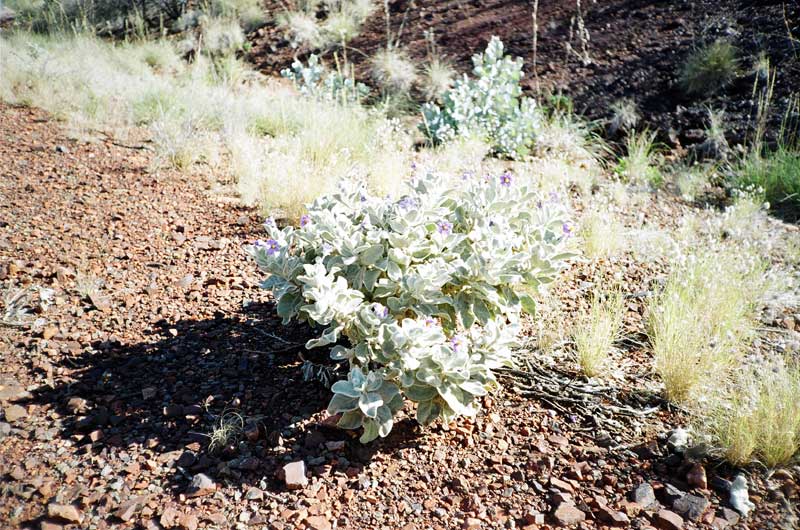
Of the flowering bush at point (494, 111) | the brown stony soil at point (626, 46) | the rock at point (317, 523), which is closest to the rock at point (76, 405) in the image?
the rock at point (317, 523)

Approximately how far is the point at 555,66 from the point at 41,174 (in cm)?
532

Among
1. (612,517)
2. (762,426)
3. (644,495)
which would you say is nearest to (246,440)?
(612,517)

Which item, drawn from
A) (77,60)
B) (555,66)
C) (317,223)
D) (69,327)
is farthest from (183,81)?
(317,223)

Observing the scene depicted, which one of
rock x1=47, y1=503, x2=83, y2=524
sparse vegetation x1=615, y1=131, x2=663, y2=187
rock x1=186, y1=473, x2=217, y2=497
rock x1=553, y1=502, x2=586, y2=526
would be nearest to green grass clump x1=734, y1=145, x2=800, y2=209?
sparse vegetation x1=615, y1=131, x2=663, y2=187

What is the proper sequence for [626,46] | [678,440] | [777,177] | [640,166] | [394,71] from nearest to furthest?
[678,440], [777,177], [640,166], [626,46], [394,71]

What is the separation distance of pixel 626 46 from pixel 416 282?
599 centimetres

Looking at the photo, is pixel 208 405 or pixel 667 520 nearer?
pixel 667 520

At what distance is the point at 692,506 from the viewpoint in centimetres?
209

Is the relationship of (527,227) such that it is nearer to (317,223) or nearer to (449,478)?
(317,223)

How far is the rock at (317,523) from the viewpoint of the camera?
1.98m

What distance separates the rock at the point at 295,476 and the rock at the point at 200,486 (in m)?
0.24

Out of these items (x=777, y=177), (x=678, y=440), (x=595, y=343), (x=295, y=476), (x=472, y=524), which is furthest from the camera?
(x=777, y=177)

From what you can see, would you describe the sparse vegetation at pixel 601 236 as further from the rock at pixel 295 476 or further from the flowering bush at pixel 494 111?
the rock at pixel 295 476

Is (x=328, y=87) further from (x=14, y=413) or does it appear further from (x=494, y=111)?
(x=14, y=413)
